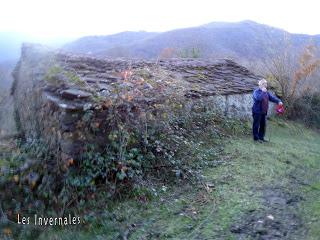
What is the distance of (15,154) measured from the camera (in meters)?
6.93

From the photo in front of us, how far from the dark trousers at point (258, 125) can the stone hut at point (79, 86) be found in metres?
1.50

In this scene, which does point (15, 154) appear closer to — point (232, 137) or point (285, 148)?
point (232, 137)

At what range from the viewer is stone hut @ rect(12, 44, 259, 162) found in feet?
22.4

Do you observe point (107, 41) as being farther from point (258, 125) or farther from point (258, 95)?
point (258, 95)

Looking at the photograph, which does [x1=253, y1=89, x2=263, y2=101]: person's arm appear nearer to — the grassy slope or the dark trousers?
the dark trousers

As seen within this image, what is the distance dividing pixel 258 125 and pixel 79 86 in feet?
15.3

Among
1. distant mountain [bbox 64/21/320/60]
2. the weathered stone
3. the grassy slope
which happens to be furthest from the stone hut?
distant mountain [bbox 64/21/320/60]

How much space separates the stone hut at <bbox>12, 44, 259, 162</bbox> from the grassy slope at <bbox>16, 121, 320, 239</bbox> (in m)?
1.41

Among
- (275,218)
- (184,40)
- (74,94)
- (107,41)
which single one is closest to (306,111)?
(275,218)

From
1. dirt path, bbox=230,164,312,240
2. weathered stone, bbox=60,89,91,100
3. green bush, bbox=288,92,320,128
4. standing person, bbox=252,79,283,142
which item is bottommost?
green bush, bbox=288,92,320,128

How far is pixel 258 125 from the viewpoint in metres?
10.0

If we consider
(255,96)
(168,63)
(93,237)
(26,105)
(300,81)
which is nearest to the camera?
(93,237)

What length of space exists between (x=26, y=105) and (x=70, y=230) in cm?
564

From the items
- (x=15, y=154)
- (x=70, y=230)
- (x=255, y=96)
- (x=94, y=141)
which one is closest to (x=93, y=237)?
(x=70, y=230)
